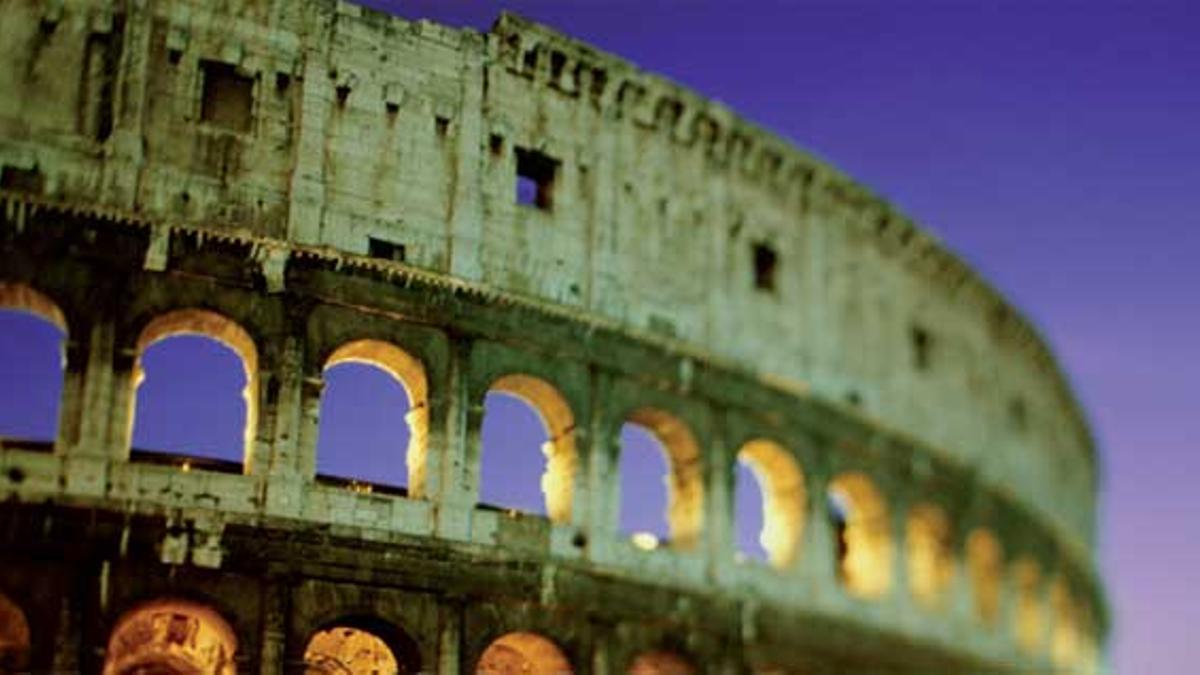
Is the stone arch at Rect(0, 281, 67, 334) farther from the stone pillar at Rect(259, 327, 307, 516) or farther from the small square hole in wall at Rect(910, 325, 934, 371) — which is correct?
the small square hole in wall at Rect(910, 325, 934, 371)

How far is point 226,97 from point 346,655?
601cm

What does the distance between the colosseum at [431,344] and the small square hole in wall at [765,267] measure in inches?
1.6

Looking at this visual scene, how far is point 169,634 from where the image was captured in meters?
16.4

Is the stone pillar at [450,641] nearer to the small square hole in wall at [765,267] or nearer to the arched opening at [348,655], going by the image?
the arched opening at [348,655]

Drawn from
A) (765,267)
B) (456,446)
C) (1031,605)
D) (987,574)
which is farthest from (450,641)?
(1031,605)

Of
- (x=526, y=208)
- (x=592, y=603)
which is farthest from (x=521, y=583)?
(x=526, y=208)

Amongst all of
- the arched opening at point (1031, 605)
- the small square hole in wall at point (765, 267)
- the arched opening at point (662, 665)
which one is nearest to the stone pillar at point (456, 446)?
the arched opening at point (662, 665)

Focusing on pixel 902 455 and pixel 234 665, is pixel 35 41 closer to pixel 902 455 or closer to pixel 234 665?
pixel 234 665

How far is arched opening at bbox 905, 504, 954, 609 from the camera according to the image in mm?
22562

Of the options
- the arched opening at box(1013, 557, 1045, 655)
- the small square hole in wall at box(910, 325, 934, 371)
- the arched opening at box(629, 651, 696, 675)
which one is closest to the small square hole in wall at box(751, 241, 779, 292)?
the small square hole in wall at box(910, 325, 934, 371)

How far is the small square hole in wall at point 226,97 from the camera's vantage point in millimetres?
16469

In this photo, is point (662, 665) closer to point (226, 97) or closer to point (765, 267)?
point (765, 267)

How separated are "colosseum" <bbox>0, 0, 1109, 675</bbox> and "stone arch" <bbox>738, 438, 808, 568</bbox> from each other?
0.18 feet

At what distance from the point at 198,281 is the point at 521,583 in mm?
4467
